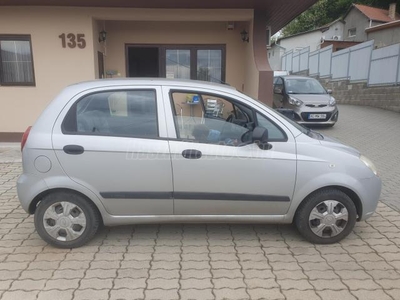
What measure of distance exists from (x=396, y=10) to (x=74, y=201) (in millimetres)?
35174

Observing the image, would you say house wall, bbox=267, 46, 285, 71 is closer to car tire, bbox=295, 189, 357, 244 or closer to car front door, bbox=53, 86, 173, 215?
car tire, bbox=295, 189, 357, 244

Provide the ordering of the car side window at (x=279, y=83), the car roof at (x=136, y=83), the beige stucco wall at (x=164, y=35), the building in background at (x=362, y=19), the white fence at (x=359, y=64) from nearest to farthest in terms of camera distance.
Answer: the car roof at (x=136, y=83), the beige stucco wall at (x=164, y=35), the car side window at (x=279, y=83), the white fence at (x=359, y=64), the building in background at (x=362, y=19)

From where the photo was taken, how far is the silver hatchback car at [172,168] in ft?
10.5

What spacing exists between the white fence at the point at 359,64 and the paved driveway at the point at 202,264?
414 inches

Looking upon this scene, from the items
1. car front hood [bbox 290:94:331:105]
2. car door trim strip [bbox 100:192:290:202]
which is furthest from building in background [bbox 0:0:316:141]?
car door trim strip [bbox 100:192:290:202]

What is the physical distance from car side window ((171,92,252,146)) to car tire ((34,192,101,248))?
3.91ft

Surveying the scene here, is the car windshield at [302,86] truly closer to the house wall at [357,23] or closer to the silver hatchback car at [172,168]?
the silver hatchback car at [172,168]

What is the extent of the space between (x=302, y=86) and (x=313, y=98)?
106 cm

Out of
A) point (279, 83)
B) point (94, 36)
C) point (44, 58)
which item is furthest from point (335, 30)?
point (44, 58)

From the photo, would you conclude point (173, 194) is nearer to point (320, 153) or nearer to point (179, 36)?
point (320, 153)

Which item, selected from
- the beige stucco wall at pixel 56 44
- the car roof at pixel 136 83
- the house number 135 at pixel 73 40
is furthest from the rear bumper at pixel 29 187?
the house number 135 at pixel 73 40

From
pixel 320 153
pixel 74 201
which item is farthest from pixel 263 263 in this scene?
pixel 74 201

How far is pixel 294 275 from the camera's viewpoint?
296 centimetres

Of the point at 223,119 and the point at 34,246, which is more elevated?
the point at 223,119
